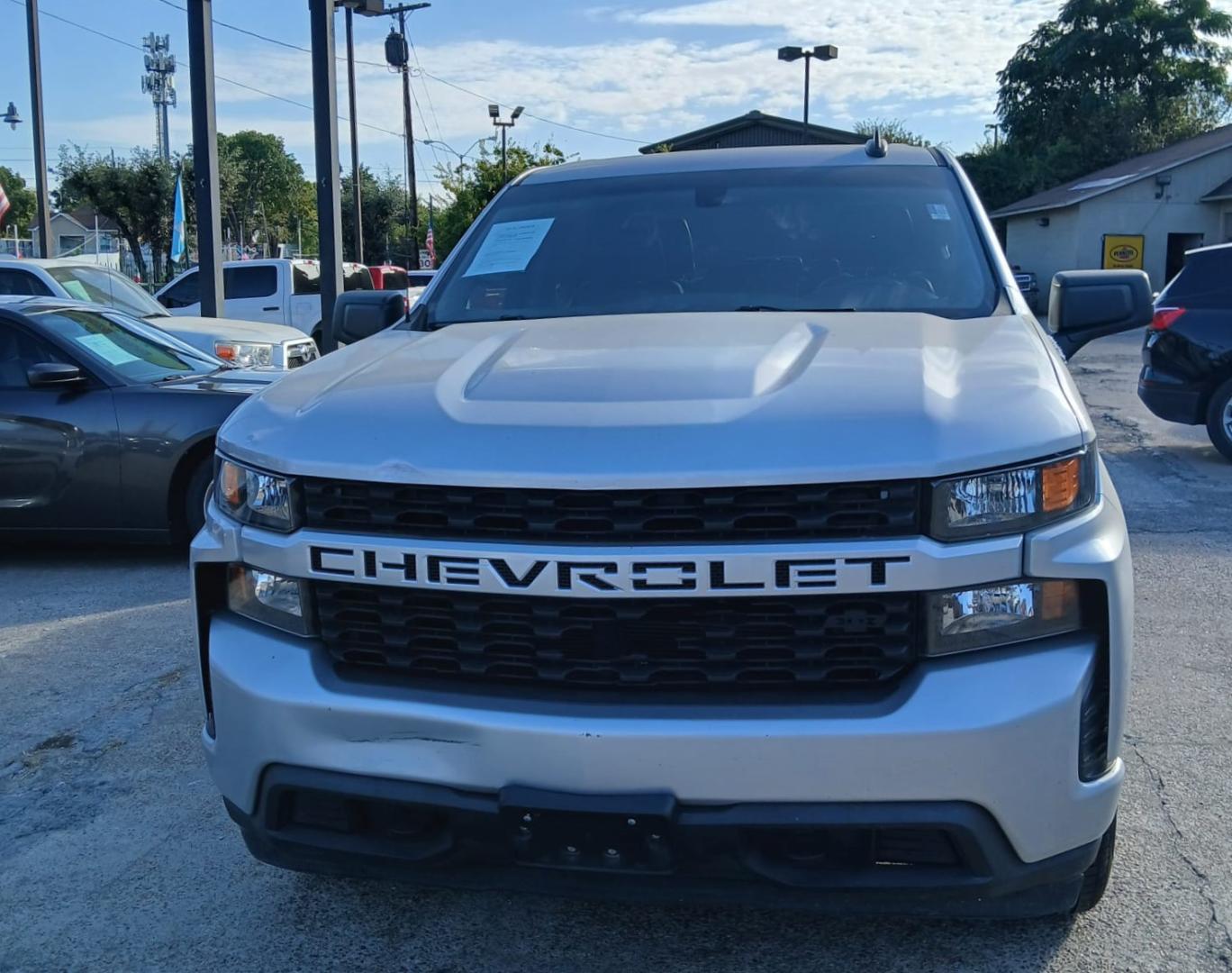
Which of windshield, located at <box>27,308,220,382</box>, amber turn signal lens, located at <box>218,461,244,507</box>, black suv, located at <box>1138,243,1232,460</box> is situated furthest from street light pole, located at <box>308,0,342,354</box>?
amber turn signal lens, located at <box>218,461,244,507</box>

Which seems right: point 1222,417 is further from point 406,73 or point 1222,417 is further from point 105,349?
point 406,73

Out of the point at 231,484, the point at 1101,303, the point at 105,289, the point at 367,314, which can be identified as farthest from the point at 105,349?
the point at 105,289

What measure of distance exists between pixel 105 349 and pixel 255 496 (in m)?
5.15

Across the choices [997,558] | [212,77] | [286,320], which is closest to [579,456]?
[997,558]

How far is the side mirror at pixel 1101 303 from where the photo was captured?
3.60 metres

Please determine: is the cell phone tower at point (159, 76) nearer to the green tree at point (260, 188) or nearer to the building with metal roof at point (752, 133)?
the green tree at point (260, 188)

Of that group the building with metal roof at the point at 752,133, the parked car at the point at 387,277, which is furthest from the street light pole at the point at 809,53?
the parked car at the point at 387,277

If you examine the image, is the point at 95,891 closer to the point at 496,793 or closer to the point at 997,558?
the point at 496,793

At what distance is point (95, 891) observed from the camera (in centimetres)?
313

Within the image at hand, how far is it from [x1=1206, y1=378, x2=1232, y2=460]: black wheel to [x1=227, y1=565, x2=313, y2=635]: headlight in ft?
30.1

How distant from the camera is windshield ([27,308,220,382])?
704 centimetres

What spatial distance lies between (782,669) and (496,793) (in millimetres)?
586

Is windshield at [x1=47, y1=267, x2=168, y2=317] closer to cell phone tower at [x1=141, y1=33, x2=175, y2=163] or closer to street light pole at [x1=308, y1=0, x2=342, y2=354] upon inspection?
street light pole at [x1=308, y1=0, x2=342, y2=354]

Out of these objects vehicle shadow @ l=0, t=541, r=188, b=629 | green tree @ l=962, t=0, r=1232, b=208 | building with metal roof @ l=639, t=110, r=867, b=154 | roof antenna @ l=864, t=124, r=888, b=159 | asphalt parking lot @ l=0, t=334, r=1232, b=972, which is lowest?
asphalt parking lot @ l=0, t=334, r=1232, b=972
